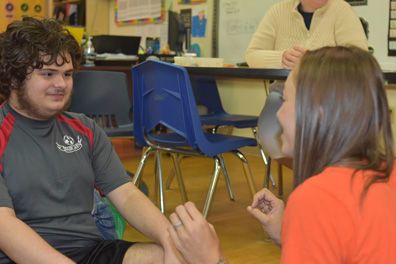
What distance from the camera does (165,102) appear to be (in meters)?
2.28

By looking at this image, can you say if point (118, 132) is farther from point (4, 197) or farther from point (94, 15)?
point (94, 15)

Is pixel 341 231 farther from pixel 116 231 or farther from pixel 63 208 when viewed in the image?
pixel 116 231

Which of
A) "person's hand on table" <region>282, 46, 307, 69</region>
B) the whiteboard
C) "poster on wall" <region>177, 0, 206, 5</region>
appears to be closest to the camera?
"person's hand on table" <region>282, 46, 307, 69</region>

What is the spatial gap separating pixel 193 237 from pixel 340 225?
0.27 meters

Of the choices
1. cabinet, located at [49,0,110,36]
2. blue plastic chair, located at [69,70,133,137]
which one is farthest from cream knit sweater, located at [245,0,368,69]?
cabinet, located at [49,0,110,36]

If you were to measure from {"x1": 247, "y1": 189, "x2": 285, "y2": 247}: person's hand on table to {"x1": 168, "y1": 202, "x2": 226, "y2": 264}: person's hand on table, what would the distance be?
0.50 feet

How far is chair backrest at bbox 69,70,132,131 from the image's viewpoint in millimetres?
3107

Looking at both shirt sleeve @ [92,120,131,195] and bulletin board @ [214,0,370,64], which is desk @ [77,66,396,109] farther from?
bulletin board @ [214,0,370,64]

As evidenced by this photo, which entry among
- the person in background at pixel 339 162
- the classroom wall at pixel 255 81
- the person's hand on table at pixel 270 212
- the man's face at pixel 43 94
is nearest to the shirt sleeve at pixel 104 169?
the man's face at pixel 43 94

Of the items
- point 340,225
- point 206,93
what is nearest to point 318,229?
point 340,225

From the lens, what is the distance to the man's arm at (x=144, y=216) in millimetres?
1274

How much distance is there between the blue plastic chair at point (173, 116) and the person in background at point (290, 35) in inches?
5.8

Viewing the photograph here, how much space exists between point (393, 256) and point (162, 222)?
0.69m

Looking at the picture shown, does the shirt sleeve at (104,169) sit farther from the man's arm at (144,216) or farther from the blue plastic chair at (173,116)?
the blue plastic chair at (173,116)
